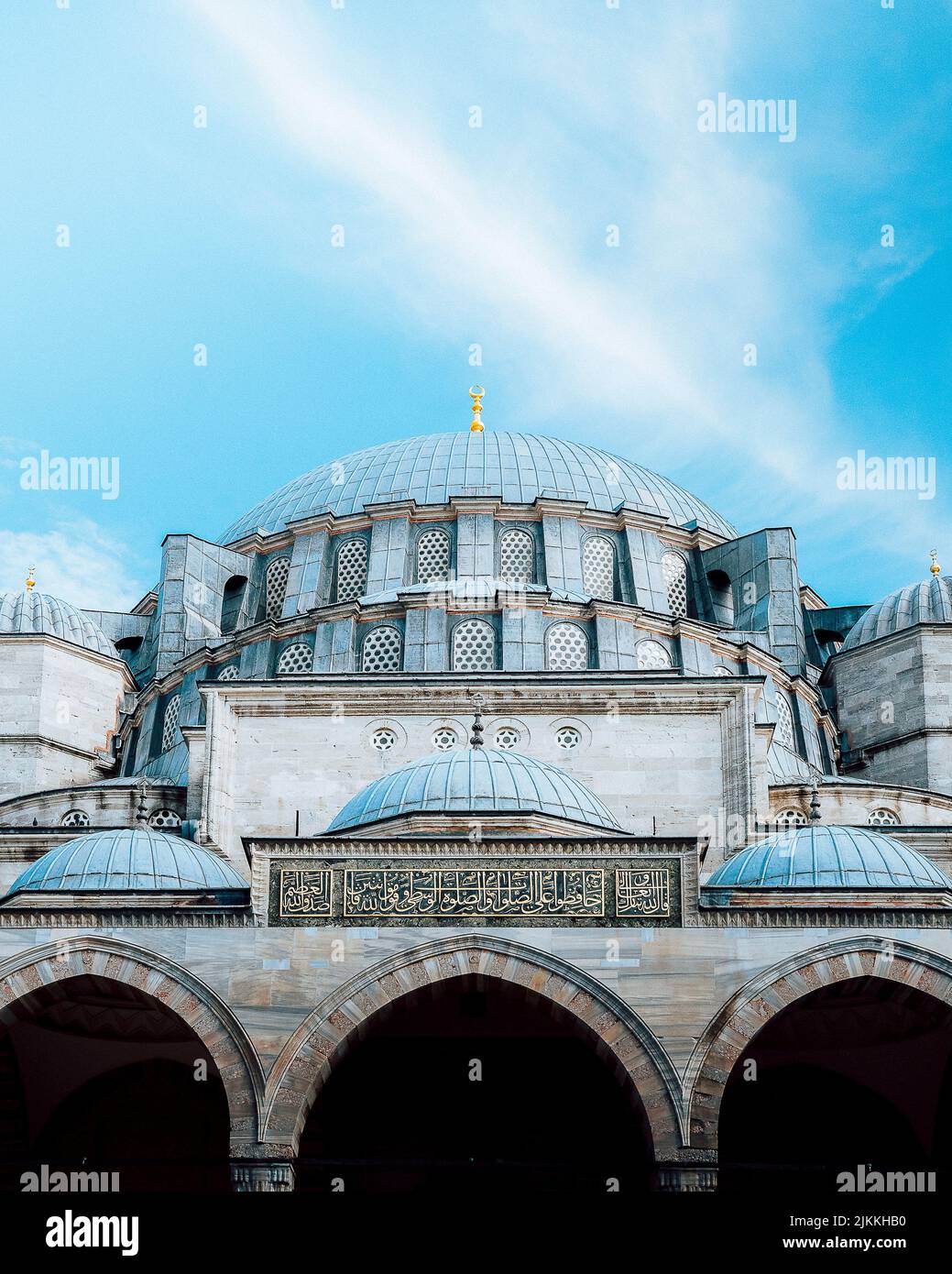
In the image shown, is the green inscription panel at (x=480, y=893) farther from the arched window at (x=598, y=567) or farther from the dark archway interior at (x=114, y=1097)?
the arched window at (x=598, y=567)

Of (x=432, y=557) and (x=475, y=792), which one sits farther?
(x=432, y=557)

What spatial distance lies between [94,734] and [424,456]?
27.6ft

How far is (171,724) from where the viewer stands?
28.4 meters

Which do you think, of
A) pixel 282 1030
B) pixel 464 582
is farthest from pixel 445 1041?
pixel 464 582

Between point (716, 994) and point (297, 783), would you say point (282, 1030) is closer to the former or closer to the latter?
point (716, 994)

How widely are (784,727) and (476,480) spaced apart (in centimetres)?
758

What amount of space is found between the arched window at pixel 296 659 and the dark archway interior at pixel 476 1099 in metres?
8.63

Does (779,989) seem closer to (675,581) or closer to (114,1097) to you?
(114,1097)

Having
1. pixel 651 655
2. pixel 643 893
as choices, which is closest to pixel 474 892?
pixel 643 893

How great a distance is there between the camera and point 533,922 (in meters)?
17.4

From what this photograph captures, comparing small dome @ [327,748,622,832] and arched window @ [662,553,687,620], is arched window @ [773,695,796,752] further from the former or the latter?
small dome @ [327,748,622,832]

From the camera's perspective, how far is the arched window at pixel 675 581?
30750 millimetres

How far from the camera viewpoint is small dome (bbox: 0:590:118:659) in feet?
95.6
